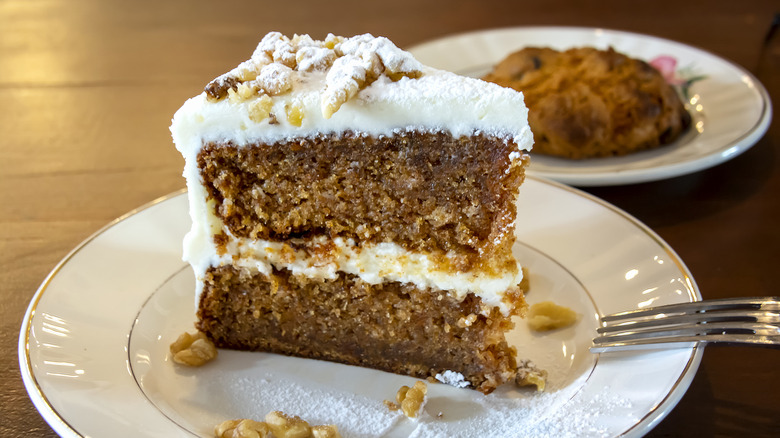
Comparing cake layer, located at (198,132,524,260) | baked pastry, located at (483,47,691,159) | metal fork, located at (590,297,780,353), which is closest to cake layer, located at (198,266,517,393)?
cake layer, located at (198,132,524,260)

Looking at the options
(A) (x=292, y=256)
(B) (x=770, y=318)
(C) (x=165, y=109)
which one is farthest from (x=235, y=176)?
(C) (x=165, y=109)

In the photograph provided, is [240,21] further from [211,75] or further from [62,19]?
[62,19]

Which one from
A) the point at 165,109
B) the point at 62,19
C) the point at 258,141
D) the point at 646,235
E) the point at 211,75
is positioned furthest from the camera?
the point at 62,19

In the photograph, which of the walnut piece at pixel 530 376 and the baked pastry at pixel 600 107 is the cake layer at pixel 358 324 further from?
the baked pastry at pixel 600 107

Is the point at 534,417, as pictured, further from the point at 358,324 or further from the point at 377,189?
the point at 377,189

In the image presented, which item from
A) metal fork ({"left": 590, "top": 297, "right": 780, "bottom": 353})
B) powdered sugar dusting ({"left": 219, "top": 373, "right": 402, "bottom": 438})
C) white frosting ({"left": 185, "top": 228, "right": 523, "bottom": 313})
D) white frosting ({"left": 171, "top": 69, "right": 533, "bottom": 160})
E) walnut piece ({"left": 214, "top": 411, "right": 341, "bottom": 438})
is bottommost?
powdered sugar dusting ({"left": 219, "top": 373, "right": 402, "bottom": 438})

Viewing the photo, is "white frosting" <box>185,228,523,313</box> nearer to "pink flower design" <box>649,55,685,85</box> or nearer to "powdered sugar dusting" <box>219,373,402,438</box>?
"powdered sugar dusting" <box>219,373,402,438</box>

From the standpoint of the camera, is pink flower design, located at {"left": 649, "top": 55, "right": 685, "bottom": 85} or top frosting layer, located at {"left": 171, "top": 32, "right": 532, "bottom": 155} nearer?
top frosting layer, located at {"left": 171, "top": 32, "right": 532, "bottom": 155}
